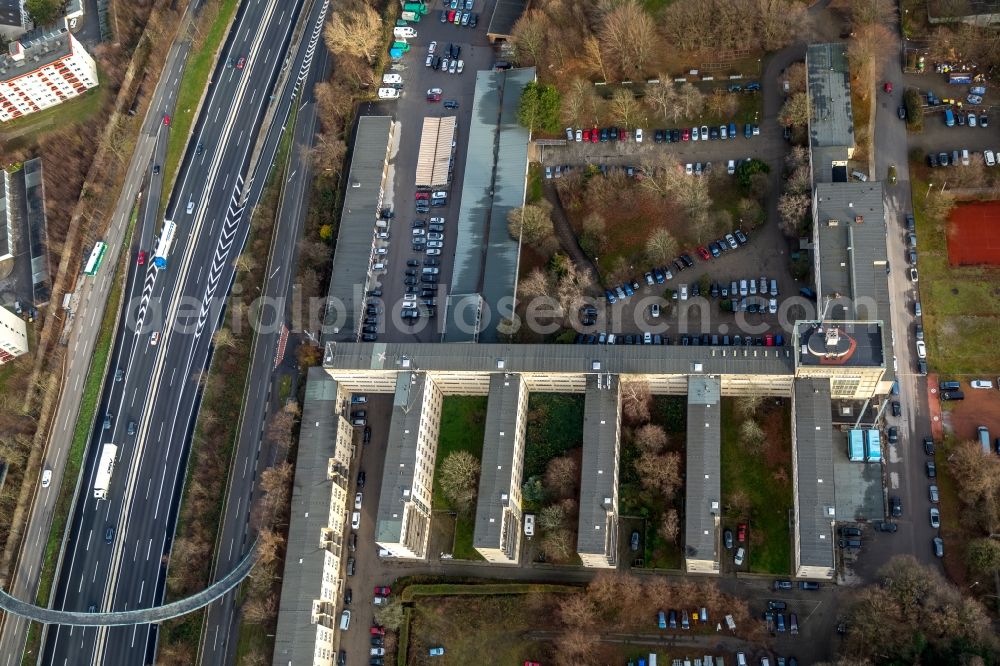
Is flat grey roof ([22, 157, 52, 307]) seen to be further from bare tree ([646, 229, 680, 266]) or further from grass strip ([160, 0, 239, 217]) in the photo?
bare tree ([646, 229, 680, 266])

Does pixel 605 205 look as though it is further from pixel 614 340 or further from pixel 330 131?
pixel 330 131

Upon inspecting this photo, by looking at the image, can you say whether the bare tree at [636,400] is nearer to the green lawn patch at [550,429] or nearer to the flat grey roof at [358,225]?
the green lawn patch at [550,429]

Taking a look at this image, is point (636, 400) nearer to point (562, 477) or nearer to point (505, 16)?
point (562, 477)

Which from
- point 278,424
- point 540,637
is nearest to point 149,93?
point 278,424

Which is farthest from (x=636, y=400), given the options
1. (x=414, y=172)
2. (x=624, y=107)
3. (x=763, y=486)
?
(x=414, y=172)

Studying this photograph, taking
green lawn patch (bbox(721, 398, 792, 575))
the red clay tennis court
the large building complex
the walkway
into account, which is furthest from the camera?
the large building complex

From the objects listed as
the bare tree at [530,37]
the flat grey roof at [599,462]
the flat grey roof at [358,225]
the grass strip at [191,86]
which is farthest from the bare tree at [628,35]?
the grass strip at [191,86]

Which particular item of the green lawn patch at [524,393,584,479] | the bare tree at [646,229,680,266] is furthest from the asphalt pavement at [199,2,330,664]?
the bare tree at [646,229,680,266]
